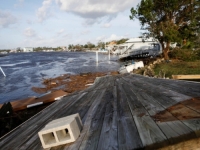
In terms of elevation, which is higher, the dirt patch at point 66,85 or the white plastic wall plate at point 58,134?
the white plastic wall plate at point 58,134

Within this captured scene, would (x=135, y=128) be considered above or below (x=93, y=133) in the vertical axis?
above

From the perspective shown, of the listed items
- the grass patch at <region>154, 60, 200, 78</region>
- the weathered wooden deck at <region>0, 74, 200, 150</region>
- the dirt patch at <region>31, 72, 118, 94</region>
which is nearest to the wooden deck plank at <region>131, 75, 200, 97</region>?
the weathered wooden deck at <region>0, 74, 200, 150</region>

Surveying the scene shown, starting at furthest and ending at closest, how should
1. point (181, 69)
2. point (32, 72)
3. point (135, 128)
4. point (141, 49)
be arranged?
point (141, 49) < point (32, 72) < point (181, 69) < point (135, 128)

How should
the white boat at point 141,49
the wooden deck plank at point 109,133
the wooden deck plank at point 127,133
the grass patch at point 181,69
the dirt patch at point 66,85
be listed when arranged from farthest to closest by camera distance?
the white boat at point 141,49
the dirt patch at point 66,85
the grass patch at point 181,69
the wooden deck plank at point 109,133
the wooden deck plank at point 127,133

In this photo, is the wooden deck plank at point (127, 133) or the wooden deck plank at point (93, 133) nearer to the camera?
the wooden deck plank at point (127, 133)

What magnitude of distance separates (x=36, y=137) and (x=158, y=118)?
2428 mm

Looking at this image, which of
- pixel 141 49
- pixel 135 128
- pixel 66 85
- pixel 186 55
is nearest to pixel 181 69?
pixel 186 55

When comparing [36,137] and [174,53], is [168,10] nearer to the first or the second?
[174,53]

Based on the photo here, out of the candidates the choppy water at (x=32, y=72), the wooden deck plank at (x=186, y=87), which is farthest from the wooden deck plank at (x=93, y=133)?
the choppy water at (x=32, y=72)

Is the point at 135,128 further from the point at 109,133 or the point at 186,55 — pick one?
the point at 186,55

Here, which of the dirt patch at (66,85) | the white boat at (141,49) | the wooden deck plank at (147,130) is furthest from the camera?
the white boat at (141,49)

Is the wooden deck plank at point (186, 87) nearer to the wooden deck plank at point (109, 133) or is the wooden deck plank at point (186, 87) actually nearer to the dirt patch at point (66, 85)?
the wooden deck plank at point (109, 133)

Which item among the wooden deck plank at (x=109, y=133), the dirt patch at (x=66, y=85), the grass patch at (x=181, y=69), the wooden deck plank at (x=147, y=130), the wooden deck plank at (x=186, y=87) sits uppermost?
the wooden deck plank at (x=186, y=87)

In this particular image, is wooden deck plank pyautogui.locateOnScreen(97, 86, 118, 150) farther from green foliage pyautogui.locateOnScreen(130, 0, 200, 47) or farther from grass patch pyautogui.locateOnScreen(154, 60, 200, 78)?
green foliage pyautogui.locateOnScreen(130, 0, 200, 47)
